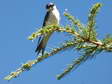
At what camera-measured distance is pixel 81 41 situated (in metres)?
1.30

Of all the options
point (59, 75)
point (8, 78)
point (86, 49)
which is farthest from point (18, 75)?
point (86, 49)

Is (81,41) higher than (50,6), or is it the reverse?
(50,6)

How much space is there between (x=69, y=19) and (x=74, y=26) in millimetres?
39

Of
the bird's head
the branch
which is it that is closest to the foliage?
the branch

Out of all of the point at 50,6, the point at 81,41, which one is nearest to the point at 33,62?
the point at 81,41

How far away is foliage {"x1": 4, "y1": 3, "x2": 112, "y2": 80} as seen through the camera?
126cm

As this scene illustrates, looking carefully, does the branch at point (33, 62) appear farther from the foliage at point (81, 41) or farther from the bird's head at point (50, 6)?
the bird's head at point (50, 6)

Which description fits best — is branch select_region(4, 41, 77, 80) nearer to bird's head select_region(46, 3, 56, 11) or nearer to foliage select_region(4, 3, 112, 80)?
foliage select_region(4, 3, 112, 80)

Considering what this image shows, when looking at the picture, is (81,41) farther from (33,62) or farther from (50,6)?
(50,6)

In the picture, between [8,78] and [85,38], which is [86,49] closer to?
[85,38]

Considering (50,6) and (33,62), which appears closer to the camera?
(33,62)

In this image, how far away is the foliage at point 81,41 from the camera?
1.26 metres

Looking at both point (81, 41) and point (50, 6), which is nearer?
point (81, 41)

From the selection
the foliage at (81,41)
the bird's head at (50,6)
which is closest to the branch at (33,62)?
the foliage at (81,41)
